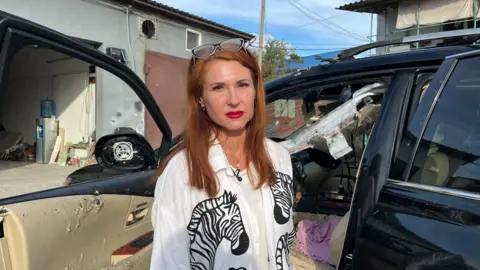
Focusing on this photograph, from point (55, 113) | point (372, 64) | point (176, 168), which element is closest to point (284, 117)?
point (372, 64)

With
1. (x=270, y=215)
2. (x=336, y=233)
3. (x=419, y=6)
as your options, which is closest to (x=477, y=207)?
(x=270, y=215)

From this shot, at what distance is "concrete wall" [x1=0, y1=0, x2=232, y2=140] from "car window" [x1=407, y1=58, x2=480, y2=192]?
18.8 ft

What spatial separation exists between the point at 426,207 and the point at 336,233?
939mm

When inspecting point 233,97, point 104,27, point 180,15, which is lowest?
point 233,97

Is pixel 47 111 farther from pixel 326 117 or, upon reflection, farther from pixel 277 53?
pixel 277 53

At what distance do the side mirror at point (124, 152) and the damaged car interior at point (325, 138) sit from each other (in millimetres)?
931

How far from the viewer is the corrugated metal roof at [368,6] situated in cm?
1205

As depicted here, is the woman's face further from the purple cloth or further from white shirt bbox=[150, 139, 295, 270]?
the purple cloth

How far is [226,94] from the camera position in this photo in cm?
140

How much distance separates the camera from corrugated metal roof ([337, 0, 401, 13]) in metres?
12.1

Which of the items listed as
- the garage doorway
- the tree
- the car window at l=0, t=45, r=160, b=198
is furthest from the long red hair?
the tree

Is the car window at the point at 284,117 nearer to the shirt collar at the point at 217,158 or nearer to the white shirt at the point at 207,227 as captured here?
the shirt collar at the point at 217,158

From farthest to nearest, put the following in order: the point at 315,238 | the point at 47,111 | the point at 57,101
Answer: the point at 57,101
the point at 47,111
the point at 315,238

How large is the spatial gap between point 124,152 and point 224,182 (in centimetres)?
135
